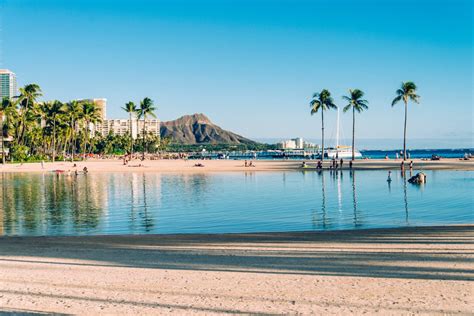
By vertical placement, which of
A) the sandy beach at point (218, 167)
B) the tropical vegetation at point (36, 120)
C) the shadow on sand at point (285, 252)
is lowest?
the sandy beach at point (218, 167)

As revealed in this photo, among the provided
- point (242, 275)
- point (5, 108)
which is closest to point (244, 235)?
point (242, 275)

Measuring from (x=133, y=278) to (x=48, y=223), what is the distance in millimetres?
12645

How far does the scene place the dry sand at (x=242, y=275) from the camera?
889cm

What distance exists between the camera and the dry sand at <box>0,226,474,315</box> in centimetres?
889

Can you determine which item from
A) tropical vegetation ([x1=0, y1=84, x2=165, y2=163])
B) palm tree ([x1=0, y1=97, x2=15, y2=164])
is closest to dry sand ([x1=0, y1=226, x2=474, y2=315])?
tropical vegetation ([x1=0, y1=84, x2=165, y2=163])

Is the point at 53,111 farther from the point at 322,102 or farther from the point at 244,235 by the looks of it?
the point at 244,235

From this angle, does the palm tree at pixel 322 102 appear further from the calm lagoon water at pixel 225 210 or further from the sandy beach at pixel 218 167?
the calm lagoon water at pixel 225 210

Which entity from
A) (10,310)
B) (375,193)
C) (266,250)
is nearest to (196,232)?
(266,250)

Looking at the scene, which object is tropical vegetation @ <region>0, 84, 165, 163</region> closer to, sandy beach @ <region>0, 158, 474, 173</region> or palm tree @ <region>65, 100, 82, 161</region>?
palm tree @ <region>65, 100, 82, 161</region>

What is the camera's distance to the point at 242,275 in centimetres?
1119

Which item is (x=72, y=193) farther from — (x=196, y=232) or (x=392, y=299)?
(x=392, y=299)

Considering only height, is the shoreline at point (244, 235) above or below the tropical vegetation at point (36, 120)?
below


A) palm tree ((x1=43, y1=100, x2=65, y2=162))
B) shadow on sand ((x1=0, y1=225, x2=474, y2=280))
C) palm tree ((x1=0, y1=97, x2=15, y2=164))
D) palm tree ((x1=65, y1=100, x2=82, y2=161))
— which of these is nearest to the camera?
shadow on sand ((x1=0, y1=225, x2=474, y2=280))

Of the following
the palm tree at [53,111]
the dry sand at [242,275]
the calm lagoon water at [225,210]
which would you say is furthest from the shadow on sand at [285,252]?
the palm tree at [53,111]
